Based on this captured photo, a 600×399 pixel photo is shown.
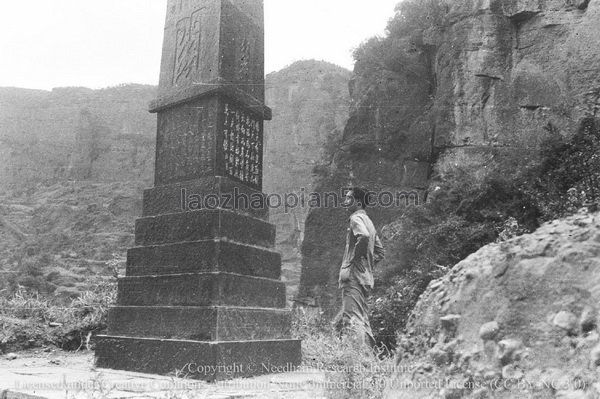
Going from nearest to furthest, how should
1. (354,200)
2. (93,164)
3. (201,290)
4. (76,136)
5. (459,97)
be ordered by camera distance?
(201,290) < (354,200) < (459,97) < (93,164) < (76,136)

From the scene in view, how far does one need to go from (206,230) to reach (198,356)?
1.11m

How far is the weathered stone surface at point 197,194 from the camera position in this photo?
5.02 metres

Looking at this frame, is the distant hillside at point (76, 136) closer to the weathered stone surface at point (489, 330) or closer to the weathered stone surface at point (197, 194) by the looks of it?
the weathered stone surface at point (197, 194)

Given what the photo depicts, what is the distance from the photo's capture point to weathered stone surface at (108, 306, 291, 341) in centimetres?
445

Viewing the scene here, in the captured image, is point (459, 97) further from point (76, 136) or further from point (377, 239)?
point (76, 136)

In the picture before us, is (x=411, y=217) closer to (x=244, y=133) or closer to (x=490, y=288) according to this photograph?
(x=244, y=133)

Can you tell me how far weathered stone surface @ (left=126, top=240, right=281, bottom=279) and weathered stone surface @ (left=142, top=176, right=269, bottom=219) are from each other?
39 centimetres

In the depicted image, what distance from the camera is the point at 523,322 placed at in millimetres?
1757

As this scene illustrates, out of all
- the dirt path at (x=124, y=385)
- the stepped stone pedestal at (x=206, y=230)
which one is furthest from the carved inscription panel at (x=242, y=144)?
the dirt path at (x=124, y=385)

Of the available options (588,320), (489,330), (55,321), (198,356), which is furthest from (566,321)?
(55,321)

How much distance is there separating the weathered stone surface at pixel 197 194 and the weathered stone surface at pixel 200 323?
0.97 metres

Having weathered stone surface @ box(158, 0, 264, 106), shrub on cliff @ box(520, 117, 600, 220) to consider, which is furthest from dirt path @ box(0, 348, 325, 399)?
shrub on cliff @ box(520, 117, 600, 220)

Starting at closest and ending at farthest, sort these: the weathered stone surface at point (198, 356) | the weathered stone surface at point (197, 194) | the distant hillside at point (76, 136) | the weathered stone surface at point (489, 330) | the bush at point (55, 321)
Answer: the weathered stone surface at point (489, 330) < the weathered stone surface at point (198, 356) < the weathered stone surface at point (197, 194) < the bush at point (55, 321) < the distant hillside at point (76, 136)

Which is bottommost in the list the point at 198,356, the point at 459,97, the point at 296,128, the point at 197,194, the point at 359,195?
the point at 198,356
